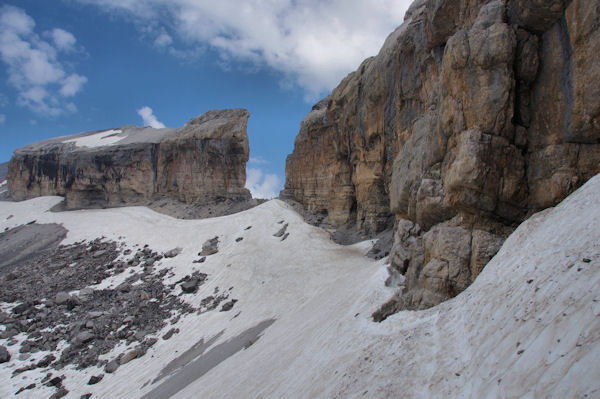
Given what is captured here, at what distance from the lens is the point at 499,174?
7461mm

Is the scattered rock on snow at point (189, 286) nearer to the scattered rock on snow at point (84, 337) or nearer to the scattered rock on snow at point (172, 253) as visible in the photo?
the scattered rock on snow at point (84, 337)

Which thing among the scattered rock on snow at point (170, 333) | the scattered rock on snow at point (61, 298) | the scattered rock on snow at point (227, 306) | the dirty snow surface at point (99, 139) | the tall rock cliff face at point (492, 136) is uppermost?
the dirty snow surface at point (99, 139)

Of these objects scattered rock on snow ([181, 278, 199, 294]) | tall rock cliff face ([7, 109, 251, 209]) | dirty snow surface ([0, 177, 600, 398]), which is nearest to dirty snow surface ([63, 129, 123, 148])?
tall rock cliff face ([7, 109, 251, 209])

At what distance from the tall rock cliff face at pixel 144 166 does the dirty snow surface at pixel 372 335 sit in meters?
19.4

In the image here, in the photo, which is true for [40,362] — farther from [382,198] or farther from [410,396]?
[382,198]

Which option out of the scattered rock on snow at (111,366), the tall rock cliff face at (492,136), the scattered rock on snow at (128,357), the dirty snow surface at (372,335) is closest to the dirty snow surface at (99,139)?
the dirty snow surface at (372,335)

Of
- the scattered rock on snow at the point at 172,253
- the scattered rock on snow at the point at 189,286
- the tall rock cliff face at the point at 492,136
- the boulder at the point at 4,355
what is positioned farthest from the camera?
the scattered rock on snow at the point at 172,253

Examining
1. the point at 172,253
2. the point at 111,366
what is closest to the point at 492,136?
the point at 111,366

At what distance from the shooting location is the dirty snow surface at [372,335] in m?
4.07

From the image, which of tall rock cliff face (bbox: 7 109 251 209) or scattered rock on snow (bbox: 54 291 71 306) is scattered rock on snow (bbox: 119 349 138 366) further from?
tall rock cliff face (bbox: 7 109 251 209)

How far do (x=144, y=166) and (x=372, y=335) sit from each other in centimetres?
4222

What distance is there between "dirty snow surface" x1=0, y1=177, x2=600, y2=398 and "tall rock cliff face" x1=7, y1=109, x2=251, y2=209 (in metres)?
19.4

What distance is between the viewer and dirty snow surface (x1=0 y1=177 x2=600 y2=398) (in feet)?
13.4

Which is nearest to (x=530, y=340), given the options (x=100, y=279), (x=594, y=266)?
(x=594, y=266)
